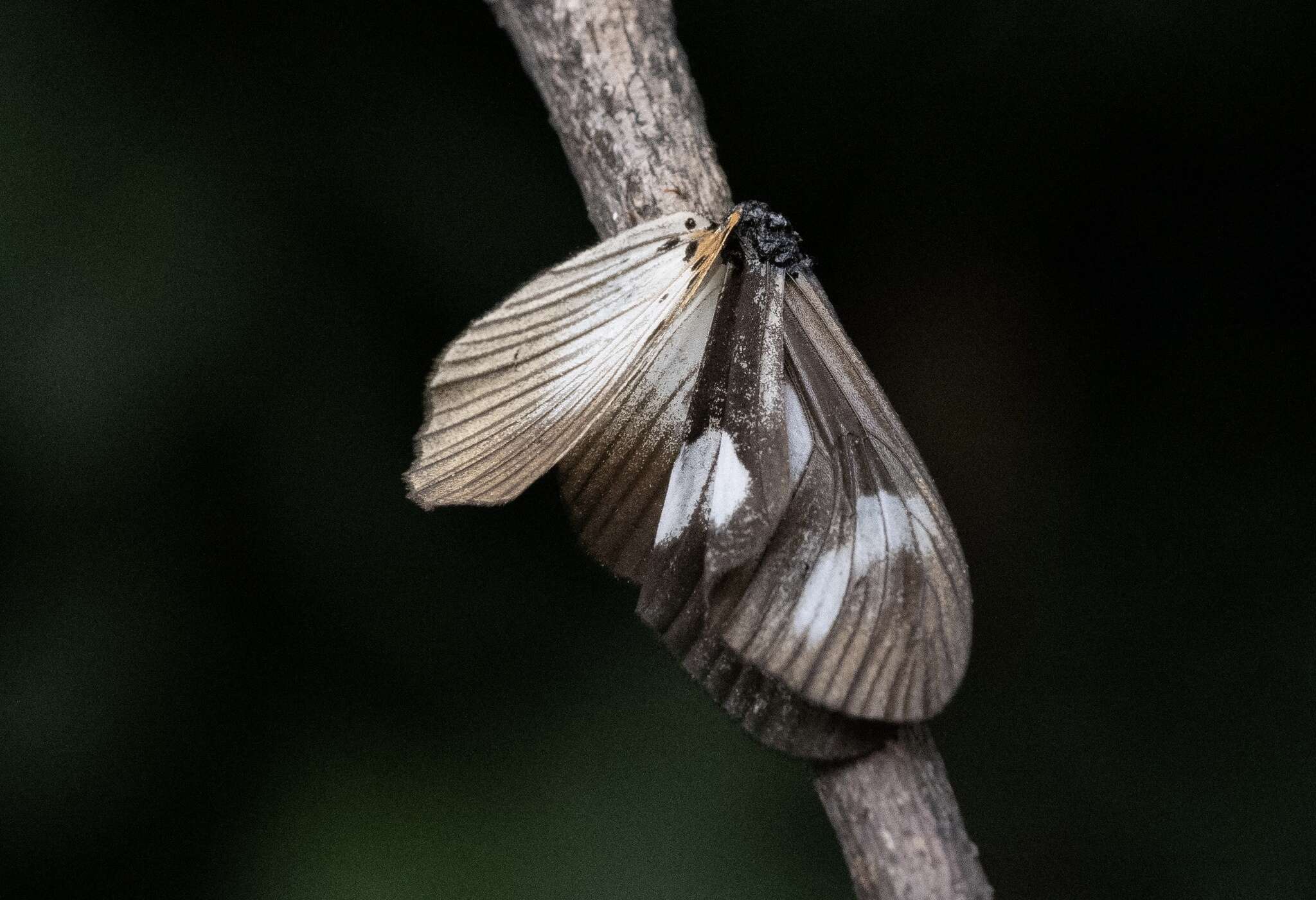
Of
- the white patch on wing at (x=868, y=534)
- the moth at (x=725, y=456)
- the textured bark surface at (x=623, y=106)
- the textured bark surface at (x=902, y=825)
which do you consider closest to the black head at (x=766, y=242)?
the moth at (x=725, y=456)

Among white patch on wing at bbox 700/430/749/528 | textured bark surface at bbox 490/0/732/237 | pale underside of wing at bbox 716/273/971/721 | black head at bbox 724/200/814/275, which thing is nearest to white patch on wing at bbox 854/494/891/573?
pale underside of wing at bbox 716/273/971/721

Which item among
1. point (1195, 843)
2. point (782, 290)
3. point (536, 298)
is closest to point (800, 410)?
point (782, 290)

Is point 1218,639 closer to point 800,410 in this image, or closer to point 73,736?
point 800,410

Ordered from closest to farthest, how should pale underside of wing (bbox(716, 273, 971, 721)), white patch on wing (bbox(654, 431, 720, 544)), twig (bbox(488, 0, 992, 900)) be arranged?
1. pale underside of wing (bbox(716, 273, 971, 721))
2. white patch on wing (bbox(654, 431, 720, 544))
3. twig (bbox(488, 0, 992, 900))

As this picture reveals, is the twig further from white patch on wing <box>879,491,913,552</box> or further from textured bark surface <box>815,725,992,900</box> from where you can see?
white patch on wing <box>879,491,913,552</box>

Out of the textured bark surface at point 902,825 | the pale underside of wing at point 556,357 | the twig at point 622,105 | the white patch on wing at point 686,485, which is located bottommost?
the textured bark surface at point 902,825

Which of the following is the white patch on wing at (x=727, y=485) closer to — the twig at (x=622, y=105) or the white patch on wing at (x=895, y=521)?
the white patch on wing at (x=895, y=521)

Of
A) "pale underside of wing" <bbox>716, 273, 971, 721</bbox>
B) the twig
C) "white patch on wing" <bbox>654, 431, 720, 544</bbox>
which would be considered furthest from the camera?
the twig
